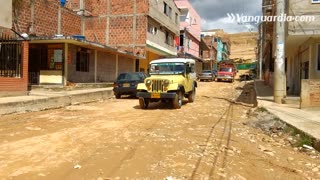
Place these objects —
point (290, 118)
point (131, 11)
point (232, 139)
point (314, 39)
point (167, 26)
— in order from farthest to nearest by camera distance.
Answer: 1. point (167, 26)
2. point (131, 11)
3. point (314, 39)
4. point (290, 118)
5. point (232, 139)

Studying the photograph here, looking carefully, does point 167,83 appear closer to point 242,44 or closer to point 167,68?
point 167,68

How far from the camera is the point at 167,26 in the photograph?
135ft

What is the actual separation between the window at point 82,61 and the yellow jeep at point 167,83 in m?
9.29

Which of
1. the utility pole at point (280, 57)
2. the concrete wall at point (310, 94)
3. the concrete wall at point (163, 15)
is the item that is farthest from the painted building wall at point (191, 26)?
the concrete wall at point (310, 94)

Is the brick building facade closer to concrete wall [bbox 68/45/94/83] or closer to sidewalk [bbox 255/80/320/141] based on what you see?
concrete wall [bbox 68/45/94/83]

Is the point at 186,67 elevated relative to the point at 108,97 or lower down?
elevated

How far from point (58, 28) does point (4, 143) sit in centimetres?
2271

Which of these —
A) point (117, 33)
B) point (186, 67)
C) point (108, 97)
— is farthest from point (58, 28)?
point (186, 67)

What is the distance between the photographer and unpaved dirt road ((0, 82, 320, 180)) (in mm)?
6145

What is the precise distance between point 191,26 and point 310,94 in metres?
43.8

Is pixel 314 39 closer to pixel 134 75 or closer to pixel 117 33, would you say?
pixel 134 75

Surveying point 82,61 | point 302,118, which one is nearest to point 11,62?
point 82,61

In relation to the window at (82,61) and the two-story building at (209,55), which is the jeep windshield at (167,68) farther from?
the two-story building at (209,55)

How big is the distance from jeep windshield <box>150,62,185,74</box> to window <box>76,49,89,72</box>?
931 centimetres
